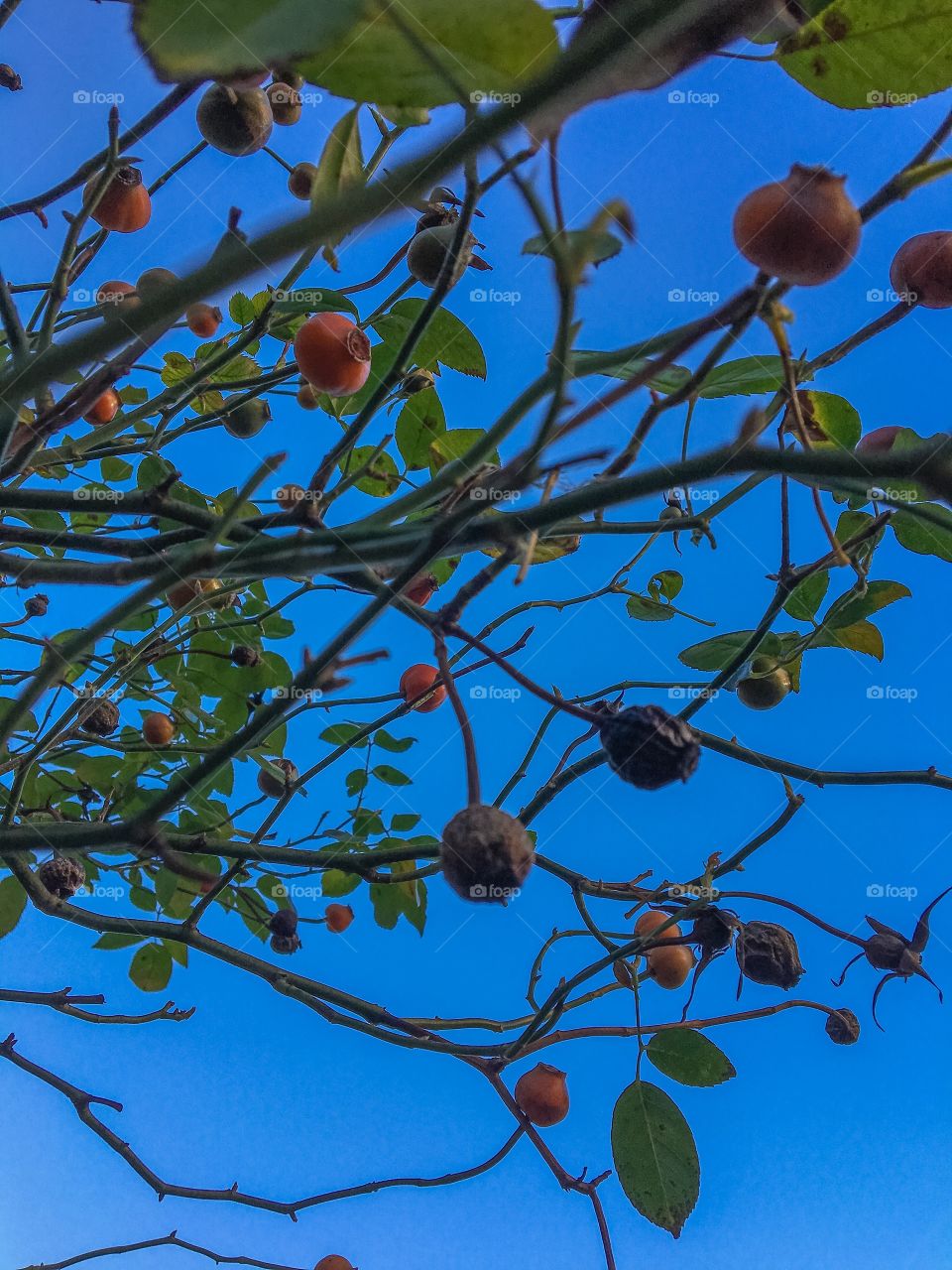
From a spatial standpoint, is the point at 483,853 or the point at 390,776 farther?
the point at 390,776

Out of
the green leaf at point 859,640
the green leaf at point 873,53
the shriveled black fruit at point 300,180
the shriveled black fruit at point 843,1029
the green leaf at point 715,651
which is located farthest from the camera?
the shriveled black fruit at point 300,180

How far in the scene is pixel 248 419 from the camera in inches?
76.2

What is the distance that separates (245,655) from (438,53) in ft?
5.18

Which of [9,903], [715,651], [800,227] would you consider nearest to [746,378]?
[800,227]

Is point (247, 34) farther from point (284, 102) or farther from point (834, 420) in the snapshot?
point (284, 102)

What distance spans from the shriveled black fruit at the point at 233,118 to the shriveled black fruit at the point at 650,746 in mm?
1187

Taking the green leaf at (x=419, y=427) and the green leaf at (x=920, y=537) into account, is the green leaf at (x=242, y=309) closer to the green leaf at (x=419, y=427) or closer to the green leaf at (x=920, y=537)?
the green leaf at (x=419, y=427)

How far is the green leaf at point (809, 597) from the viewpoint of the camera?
147 cm

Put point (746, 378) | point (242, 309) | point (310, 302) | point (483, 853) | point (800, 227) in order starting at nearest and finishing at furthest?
point (800, 227) → point (483, 853) → point (746, 378) → point (310, 302) → point (242, 309)

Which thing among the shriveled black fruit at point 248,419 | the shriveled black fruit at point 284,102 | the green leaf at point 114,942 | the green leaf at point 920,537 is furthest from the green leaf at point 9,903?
the green leaf at point 920,537

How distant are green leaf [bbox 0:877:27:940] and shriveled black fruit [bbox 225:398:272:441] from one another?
1.10m

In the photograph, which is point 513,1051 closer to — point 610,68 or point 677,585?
point 677,585

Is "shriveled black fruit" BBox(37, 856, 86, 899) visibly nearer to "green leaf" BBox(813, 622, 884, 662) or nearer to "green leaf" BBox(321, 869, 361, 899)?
"green leaf" BBox(321, 869, 361, 899)

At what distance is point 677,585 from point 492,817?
1.20 m
